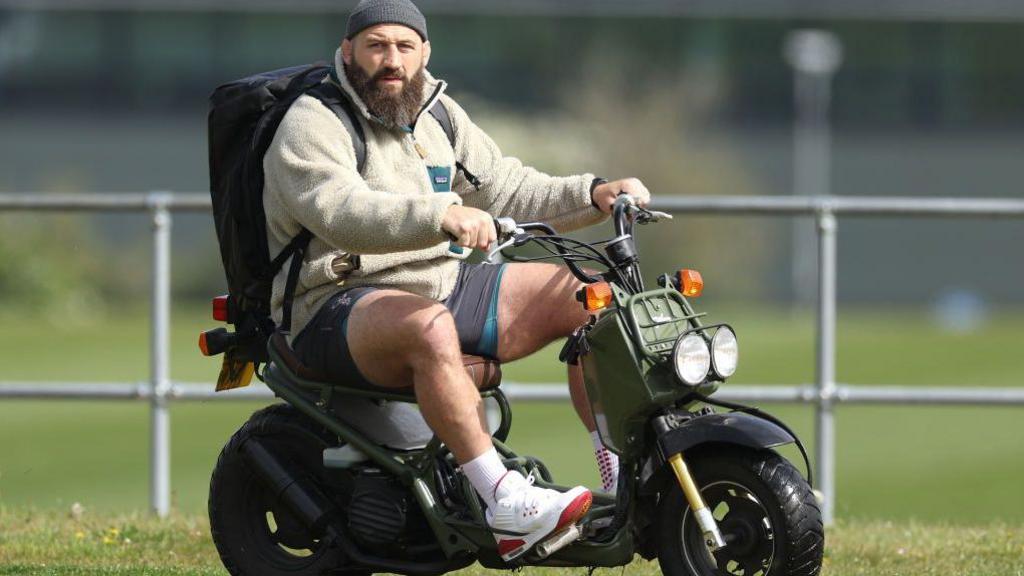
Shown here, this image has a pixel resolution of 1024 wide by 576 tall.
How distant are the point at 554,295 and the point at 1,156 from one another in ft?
173

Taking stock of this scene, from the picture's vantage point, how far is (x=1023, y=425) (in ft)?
75.6

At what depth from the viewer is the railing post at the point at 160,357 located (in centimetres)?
809

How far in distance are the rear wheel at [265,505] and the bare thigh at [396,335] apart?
16.9 inches

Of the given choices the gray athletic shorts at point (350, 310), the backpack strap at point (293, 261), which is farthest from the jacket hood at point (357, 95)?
the gray athletic shorts at point (350, 310)

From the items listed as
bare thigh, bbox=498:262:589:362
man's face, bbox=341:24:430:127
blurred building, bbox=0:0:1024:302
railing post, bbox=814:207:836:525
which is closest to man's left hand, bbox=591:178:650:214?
bare thigh, bbox=498:262:589:362

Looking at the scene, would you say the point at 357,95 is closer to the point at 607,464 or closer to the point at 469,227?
the point at 469,227

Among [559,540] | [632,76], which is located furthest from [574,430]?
[632,76]

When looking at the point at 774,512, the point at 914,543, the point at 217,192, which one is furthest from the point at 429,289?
the point at 914,543

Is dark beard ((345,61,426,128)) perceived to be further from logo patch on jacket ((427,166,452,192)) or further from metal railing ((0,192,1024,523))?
metal railing ((0,192,1024,523))

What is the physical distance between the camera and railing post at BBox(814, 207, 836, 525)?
789cm

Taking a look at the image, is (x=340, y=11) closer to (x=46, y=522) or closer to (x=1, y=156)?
(x=1, y=156)

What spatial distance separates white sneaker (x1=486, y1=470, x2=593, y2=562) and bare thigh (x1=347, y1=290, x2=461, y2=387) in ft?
1.31

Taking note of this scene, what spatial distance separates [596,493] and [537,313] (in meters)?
0.55

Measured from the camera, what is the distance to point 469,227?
514cm
